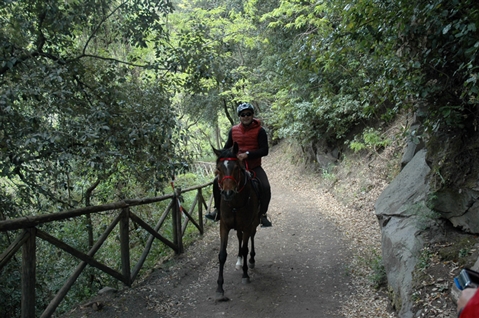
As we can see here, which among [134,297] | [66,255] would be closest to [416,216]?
[134,297]

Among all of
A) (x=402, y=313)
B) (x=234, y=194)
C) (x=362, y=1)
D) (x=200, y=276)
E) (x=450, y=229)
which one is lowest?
(x=200, y=276)

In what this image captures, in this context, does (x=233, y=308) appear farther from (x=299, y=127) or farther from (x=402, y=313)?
(x=299, y=127)

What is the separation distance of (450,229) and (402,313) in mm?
1378

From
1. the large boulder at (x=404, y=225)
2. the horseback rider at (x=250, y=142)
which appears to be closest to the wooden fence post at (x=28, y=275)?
the horseback rider at (x=250, y=142)

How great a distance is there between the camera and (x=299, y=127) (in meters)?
16.0

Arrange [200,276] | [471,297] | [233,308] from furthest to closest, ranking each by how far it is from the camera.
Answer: [200,276]
[233,308]
[471,297]

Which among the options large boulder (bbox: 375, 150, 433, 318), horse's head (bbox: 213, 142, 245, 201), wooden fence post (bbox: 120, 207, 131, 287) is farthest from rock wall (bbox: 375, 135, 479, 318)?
wooden fence post (bbox: 120, 207, 131, 287)

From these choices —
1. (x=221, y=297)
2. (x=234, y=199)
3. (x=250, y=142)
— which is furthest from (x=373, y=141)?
(x=221, y=297)

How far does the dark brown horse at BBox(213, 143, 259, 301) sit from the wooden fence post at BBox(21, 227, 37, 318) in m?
2.59

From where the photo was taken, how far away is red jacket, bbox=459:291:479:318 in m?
1.39

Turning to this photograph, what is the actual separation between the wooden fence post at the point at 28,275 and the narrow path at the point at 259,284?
2.90ft

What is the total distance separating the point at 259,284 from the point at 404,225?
2.75m

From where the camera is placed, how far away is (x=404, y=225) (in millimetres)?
4988

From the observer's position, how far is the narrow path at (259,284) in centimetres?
502
